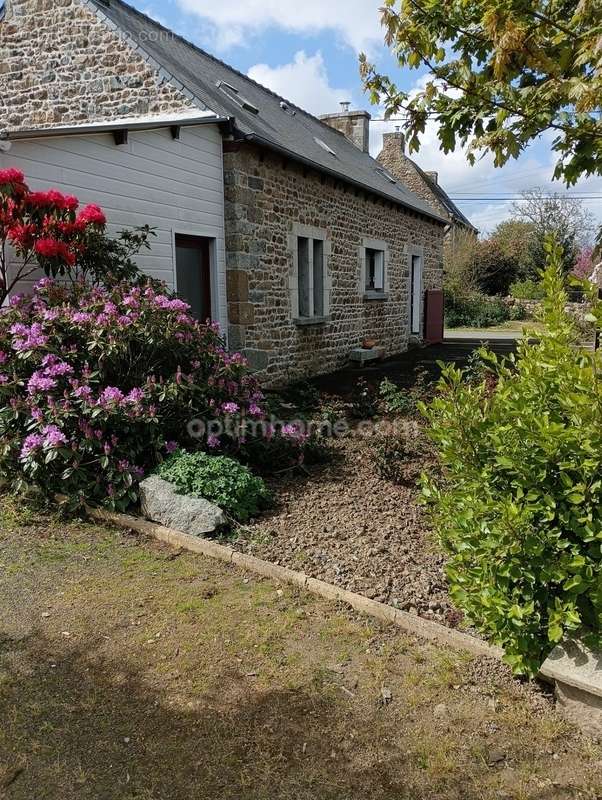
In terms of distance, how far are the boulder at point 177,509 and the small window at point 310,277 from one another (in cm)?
733

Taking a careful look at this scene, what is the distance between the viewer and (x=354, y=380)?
11.4 m

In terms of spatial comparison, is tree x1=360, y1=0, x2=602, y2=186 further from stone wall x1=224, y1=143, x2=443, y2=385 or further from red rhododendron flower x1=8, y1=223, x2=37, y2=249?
stone wall x1=224, y1=143, x2=443, y2=385

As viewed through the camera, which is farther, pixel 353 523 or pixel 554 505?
pixel 353 523

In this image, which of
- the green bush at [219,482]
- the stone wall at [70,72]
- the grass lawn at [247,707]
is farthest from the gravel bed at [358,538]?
the stone wall at [70,72]

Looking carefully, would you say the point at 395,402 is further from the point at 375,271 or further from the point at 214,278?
the point at 375,271

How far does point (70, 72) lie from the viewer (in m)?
9.32

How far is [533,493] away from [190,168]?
736cm

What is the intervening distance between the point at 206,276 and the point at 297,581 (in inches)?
254

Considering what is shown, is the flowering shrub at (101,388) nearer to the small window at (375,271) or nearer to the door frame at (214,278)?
the door frame at (214,278)

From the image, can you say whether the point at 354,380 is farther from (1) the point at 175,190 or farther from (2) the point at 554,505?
(2) the point at 554,505

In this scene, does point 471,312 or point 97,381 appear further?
point 471,312

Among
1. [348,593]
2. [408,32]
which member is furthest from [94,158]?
[348,593]

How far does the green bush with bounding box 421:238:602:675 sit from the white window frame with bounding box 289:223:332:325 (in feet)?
27.2

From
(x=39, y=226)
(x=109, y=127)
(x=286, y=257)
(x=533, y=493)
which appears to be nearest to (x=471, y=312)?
(x=286, y=257)
